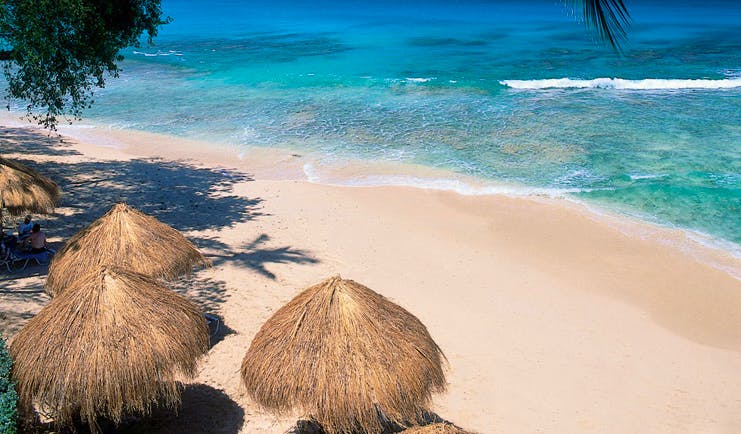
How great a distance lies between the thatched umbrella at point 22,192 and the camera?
35.6 ft

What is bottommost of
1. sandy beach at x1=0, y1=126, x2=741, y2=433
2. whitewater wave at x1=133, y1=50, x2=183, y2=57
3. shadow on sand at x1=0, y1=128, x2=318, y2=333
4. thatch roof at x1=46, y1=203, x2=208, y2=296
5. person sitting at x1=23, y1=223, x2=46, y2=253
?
sandy beach at x1=0, y1=126, x2=741, y2=433

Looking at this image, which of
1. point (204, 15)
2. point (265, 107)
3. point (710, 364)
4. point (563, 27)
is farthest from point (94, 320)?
point (204, 15)

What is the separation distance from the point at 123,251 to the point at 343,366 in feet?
13.1

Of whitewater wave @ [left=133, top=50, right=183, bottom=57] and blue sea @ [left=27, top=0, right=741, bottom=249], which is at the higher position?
whitewater wave @ [left=133, top=50, right=183, bottom=57]

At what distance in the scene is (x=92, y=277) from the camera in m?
6.52

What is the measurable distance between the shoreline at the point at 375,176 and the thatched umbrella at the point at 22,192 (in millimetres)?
6777

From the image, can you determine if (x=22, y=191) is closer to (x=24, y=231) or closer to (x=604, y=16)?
(x=24, y=231)

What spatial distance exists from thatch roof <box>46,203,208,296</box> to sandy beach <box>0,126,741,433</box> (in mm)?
1210

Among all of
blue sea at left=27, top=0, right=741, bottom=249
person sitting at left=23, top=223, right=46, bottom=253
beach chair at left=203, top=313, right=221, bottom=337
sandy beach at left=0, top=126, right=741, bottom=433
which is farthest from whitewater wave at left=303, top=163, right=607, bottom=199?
beach chair at left=203, top=313, right=221, bottom=337

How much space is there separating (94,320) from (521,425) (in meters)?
5.28

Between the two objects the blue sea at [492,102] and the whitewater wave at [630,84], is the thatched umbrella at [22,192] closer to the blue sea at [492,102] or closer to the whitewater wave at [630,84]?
the blue sea at [492,102]

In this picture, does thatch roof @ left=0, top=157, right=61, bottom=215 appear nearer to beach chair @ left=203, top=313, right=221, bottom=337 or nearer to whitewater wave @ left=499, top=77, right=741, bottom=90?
beach chair @ left=203, top=313, right=221, bottom=337

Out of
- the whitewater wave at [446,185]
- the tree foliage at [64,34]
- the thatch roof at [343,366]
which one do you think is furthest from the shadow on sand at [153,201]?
the thatch roof at [343,366]

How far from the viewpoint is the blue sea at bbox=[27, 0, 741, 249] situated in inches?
704
